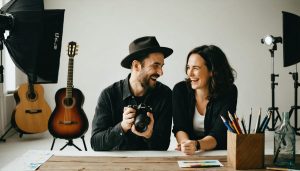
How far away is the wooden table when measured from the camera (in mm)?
1153

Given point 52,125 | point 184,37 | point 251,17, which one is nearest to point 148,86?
point 52,125

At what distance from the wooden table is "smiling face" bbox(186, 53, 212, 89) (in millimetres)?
734

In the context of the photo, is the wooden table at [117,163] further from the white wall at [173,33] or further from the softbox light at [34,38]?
the white wall at [173,33]

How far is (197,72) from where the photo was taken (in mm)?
1976

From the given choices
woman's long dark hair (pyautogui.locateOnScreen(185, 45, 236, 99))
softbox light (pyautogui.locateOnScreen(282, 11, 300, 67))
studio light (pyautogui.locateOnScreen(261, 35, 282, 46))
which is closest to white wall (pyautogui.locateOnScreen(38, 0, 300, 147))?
studio light (pyautogui.locateOnScreen(261, 35, 282, 46))

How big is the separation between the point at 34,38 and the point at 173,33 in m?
4.12

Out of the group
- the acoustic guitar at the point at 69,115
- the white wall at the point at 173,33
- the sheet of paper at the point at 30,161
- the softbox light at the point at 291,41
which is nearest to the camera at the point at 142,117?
the sheet of paper at the point at 30,161

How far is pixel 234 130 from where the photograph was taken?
1183 mm

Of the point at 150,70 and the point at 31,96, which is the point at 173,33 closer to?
the point at 31,96

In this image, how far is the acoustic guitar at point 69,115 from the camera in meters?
3.41

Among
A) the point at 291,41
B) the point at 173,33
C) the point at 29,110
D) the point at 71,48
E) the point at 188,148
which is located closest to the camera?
the point at 188,148

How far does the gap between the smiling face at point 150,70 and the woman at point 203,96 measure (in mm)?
212

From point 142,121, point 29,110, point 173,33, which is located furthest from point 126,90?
point 173,33

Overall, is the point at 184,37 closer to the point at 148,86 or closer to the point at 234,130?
the point at 148,86
